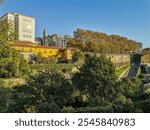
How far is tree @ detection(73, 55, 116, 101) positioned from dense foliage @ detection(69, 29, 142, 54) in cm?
3030

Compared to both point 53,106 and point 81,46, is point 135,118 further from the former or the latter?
point 81,46

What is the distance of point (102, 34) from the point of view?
57.6 m

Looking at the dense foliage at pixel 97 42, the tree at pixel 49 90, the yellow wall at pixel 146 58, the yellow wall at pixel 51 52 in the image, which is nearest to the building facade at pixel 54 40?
the dense foliage at pixel 97 42

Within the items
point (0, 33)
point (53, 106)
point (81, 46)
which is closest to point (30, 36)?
point (81, 46)

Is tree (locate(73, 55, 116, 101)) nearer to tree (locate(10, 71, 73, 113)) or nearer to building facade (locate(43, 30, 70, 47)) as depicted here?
tree (locate(10, 71, 73, 113))

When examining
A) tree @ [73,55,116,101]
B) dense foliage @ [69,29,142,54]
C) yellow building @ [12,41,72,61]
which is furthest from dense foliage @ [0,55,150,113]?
dense foliage @ [69,29,142,54]

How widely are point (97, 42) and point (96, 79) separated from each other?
3665 centimetres

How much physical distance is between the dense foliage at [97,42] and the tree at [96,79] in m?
30.3

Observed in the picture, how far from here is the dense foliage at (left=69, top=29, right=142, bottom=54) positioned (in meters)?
47.4

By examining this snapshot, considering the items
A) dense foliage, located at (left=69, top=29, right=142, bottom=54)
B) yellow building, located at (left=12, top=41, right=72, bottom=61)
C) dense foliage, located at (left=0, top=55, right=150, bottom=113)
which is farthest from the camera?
dense foliage, located at (left=69, top=29, right=142, bottom=54)

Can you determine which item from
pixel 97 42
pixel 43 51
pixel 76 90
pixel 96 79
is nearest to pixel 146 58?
pixel 97 42

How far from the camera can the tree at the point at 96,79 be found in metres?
14.2

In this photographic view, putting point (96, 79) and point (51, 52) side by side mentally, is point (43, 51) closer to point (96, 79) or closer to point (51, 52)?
point (51, 52)

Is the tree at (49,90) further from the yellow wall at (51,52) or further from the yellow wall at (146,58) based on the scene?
the yellow wall at (51,52)
